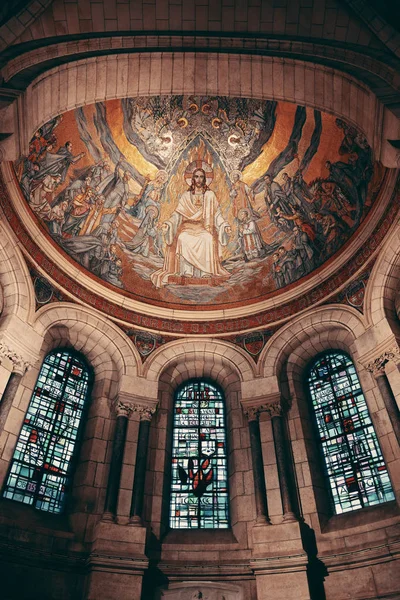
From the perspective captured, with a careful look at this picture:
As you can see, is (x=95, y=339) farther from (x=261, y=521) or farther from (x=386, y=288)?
(x=386, y=288)

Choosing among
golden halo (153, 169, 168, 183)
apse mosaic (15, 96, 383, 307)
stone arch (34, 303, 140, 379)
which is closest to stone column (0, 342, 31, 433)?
stone arch (34, 303, 140, 379)

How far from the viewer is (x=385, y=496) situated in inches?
389

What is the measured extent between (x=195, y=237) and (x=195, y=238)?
0.03 m

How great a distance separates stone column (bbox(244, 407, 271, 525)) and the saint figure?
4.74m

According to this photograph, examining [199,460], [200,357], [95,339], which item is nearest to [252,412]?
[199,460]

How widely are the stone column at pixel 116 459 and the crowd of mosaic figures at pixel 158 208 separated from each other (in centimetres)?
400

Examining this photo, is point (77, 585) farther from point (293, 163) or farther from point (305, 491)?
point (293, 163)

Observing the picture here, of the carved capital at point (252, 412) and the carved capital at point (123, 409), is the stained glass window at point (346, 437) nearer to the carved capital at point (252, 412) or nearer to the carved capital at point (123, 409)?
the carved capital at point (252, 412)

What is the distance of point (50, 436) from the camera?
36.0 ft

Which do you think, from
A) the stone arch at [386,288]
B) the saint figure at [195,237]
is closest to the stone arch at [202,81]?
the stone arch at [386,288]

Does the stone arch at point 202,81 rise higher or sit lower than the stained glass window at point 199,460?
higher

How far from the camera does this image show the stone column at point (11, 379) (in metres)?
9.87

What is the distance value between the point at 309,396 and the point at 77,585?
6.78 m

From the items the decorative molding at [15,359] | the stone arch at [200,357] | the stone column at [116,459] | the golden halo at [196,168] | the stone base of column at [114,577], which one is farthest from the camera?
the golden halo at [196,168]
